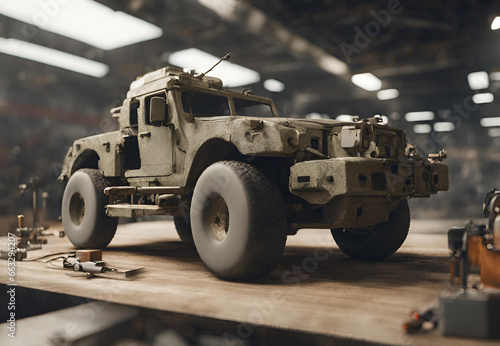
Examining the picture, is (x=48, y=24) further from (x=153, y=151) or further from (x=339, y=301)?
(x=339, y=301)

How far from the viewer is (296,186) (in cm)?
314

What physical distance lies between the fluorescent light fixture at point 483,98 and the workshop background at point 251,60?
0.03 meters

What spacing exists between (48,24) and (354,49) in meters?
6.22

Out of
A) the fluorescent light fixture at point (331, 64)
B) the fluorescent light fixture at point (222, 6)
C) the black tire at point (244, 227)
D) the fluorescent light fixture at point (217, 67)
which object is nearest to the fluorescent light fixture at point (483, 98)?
the fluorescent light fixture at point (331, 64)

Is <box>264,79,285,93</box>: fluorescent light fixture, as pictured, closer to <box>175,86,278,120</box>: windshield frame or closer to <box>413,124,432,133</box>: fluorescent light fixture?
<box>413,124,432,133</box>: fluorescent light fixture

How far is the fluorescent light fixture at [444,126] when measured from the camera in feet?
55.1

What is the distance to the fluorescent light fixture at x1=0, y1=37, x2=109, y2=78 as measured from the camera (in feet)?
29.4

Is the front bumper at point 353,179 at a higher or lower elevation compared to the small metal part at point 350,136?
lower

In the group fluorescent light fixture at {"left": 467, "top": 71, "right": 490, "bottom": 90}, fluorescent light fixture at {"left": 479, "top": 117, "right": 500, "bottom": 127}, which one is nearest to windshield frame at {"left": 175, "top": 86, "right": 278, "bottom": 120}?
fluorescent light fixture at {"left": 467, "top": 71, "right": 490, "bottom": 90}

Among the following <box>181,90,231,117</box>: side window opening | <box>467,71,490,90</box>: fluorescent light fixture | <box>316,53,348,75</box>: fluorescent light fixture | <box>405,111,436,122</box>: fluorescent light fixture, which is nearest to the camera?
<box>181,90,231,117</box>: side window opening

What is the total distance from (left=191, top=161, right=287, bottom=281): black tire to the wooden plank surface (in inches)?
5.4

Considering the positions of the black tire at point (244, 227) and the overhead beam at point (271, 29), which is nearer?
the black tire at point (244, 227)

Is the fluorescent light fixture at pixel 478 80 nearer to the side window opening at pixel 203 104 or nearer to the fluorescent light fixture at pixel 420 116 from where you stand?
the fluorescent light fixture at pixel 420 116

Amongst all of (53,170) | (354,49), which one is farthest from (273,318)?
(53,170)
